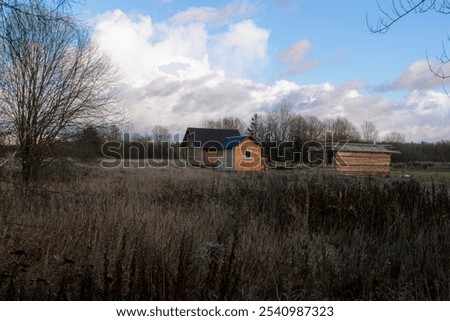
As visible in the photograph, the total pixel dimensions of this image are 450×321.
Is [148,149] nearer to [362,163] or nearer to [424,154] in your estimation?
[362,163]

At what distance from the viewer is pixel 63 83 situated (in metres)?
16.1

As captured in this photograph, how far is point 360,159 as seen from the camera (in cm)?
3706

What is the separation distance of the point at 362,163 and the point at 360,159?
421mm

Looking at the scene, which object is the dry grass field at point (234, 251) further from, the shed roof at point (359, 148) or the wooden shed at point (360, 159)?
the shed roof at point (359, 148)

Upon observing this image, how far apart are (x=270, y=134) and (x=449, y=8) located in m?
61.2

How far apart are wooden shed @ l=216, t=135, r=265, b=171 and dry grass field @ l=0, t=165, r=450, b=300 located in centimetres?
3280

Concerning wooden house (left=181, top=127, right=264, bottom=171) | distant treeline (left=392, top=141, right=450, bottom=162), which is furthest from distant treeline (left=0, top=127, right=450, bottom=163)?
wooden house (left=181, top=127, right=264, bottom=171)

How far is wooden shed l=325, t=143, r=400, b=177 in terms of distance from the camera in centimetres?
3591

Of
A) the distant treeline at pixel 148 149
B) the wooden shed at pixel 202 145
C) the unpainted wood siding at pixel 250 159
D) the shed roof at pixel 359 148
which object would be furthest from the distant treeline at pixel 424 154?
the wooden shed at pixel 202 145

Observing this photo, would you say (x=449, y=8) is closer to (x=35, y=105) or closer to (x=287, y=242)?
(x=287, y=242)

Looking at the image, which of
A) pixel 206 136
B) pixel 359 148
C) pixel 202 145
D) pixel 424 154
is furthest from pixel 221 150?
pixel 424 154

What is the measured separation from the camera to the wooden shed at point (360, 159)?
35.9 m
